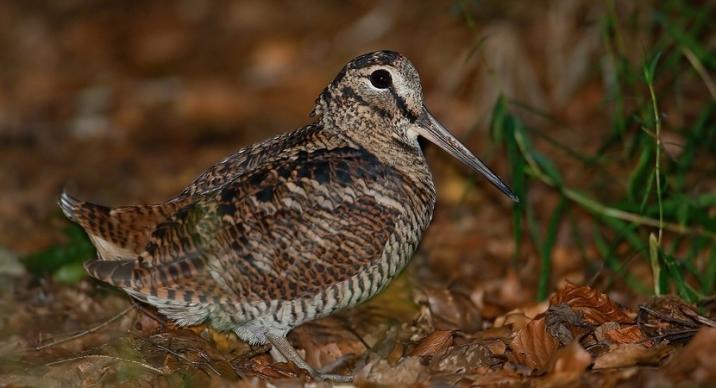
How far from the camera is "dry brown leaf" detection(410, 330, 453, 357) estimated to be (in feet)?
15.4

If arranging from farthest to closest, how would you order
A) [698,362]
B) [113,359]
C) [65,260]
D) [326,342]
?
[65,260]
[326,342]
[113,359]
[698,362]

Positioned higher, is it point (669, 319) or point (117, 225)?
point (117, 225)

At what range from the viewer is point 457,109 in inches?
343

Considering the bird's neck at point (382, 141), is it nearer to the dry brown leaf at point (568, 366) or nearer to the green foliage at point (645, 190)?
the green foliage at point (645, 190)

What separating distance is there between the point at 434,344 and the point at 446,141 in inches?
41.8

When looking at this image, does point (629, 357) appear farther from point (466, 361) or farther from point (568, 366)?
point (466, 361)

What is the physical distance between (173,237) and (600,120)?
429cm

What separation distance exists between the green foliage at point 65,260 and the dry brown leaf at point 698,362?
125 inches

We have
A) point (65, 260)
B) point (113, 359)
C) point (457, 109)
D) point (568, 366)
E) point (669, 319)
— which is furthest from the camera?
point (457, 109)

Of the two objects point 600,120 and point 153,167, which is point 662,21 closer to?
point 600,120

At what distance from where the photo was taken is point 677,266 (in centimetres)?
510

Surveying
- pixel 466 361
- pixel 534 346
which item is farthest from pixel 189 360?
pixel 534 346

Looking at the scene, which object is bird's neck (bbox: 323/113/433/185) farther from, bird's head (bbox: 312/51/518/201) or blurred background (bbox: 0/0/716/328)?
blurred background (bbox: 0/0/716/328)

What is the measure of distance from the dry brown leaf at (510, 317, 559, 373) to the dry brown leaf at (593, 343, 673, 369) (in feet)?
0.82
